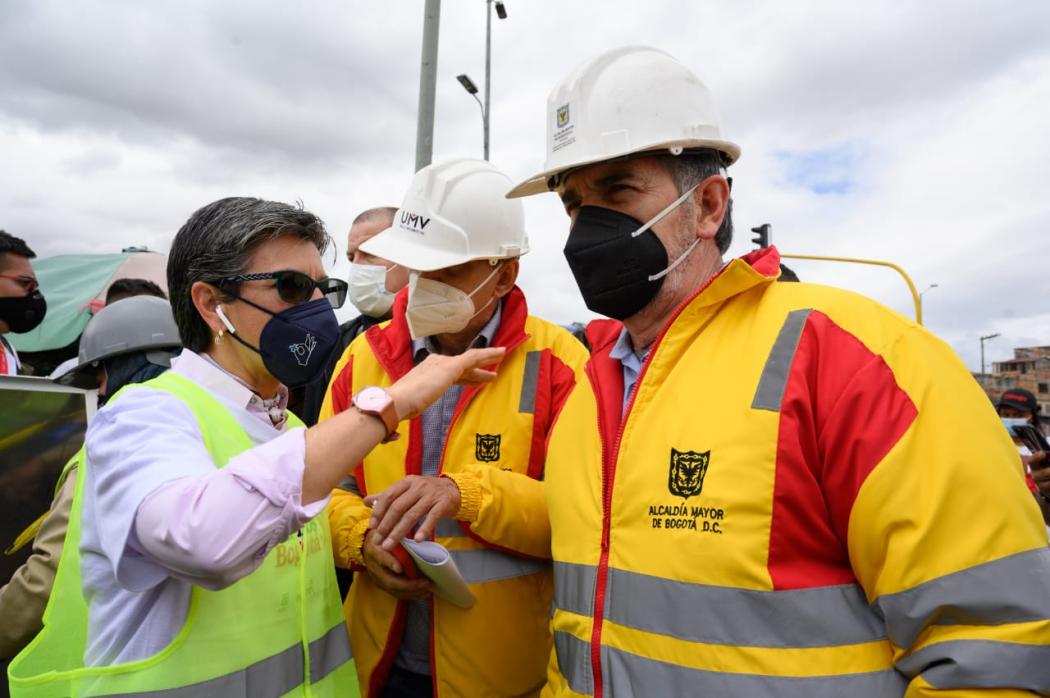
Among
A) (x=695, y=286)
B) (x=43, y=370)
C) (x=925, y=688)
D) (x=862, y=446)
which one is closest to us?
(x=925, y=688)

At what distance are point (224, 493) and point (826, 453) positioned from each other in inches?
49.9

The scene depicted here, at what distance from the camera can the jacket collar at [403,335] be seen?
8.93 feet

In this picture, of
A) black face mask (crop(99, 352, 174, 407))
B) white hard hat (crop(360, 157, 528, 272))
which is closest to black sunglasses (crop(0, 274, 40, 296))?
black face mask (crop(99, 352, 174, 407))

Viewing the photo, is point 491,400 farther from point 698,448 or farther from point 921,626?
point 921,626

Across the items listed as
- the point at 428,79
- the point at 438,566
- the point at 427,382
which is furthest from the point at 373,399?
the point at 428,79

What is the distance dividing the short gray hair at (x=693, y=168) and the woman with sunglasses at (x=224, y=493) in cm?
76

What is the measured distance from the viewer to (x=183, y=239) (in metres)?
2.11

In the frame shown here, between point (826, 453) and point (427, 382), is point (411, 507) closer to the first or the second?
point (427, 382)

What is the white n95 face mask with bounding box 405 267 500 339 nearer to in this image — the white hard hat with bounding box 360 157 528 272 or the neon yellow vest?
the white hard hat with bounding box 360 157 528 272

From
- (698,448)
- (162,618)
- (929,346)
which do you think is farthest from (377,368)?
(929,346)

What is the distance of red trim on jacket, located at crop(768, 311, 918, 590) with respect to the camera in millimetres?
1451

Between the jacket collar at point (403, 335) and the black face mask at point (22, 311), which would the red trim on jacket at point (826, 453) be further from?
the black face mask at point (22, 311)

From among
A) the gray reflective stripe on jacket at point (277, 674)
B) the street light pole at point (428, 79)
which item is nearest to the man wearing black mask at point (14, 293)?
the street light pole at point (428, 79)

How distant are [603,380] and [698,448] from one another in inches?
19.5
